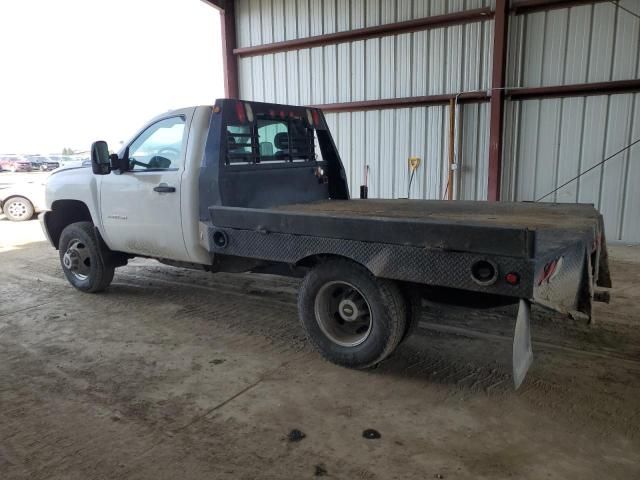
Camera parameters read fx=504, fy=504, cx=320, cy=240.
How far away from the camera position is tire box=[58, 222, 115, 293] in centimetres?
559

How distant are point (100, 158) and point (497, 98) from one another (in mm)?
7094

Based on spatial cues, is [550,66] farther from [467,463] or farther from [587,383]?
[467,463]

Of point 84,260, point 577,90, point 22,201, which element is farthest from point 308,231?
point 22,201

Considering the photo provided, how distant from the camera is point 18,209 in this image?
13.1m

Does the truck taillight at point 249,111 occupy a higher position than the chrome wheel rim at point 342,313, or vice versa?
the truck taillight at point 249,111

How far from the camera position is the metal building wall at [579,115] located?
8.41 metres

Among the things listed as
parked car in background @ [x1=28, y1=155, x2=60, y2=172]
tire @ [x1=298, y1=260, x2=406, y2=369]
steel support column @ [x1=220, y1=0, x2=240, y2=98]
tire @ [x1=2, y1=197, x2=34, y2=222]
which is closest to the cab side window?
tire @ [x1=298, y1=260, x2=406, y2=369]

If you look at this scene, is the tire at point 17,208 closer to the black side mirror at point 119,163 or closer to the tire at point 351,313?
the black side mirror at point 119,163

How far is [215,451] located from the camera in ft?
8.91

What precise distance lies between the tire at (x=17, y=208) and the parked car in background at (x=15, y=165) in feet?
81.5

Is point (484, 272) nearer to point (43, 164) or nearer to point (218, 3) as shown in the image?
point (218, 3)

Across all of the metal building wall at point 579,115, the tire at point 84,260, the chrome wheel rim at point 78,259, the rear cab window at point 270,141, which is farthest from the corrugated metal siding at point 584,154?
the chrome wheel rim at point 78,259

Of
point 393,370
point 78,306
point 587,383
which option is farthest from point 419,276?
point 78,306

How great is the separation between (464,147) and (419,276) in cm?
749
